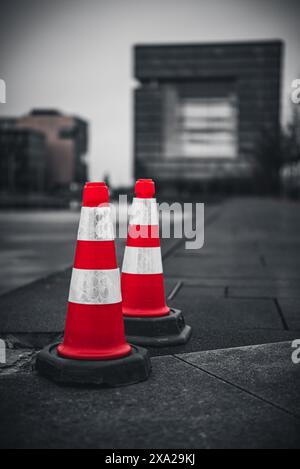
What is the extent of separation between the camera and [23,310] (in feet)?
15.6

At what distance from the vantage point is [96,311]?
3.17 m

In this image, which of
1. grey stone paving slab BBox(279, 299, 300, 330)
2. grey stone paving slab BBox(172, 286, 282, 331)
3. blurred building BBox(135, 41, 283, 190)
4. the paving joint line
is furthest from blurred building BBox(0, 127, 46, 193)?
the paving joint line

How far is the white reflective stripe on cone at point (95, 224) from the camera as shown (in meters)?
3.22

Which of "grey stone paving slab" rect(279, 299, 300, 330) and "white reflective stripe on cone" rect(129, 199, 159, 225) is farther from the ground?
"white reflective stripe on cone" rect(129, 199, 159, 225)

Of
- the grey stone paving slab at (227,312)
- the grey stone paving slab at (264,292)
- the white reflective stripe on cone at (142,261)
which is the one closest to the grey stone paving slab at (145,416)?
the white reflective stripe on cone at (142,261)

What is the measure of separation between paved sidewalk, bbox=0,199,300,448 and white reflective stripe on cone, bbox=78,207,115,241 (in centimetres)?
76

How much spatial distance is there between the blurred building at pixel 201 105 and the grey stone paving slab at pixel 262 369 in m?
132

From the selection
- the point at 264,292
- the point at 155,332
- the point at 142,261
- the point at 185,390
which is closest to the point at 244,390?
the point at 185,390

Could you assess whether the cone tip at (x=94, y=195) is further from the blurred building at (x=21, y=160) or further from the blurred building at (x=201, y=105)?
the blurred building at (x=201, y=105)

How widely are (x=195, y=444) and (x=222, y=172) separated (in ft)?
443

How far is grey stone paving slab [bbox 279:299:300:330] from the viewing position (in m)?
4.48

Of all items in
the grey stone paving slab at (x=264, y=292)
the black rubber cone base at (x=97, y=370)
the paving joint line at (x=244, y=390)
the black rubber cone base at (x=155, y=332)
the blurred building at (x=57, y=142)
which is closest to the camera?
the paving joint line at (x=244, y=390)

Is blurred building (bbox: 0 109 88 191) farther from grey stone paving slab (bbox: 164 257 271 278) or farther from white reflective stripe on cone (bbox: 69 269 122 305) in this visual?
white reflective stripe on cone (bbox: 69 269 122 305)
